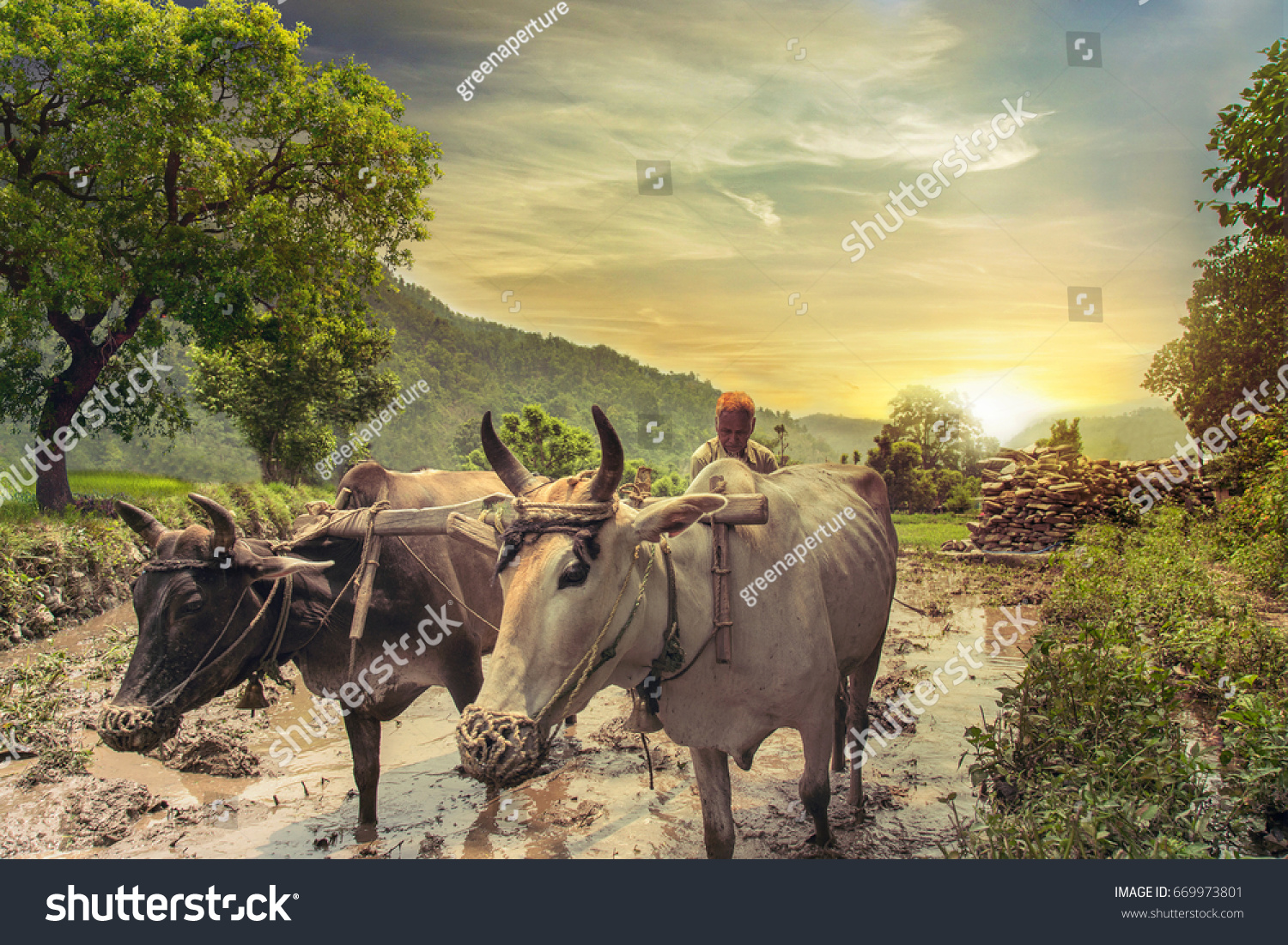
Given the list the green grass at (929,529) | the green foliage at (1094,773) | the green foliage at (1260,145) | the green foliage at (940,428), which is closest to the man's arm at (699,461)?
the green foliage at (1094,773)

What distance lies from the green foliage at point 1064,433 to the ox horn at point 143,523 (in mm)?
19149

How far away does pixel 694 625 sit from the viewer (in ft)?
11.7

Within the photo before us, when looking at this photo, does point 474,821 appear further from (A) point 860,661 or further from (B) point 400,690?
(A) point 860,661

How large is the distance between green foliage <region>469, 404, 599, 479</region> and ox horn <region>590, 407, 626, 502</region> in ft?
71.8

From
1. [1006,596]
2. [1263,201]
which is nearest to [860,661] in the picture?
[1006,596]

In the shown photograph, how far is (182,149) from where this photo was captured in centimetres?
1412

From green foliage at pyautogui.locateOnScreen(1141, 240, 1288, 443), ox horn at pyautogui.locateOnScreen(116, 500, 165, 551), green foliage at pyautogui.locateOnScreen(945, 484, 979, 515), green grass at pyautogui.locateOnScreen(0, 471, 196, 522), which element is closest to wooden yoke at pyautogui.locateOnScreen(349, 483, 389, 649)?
ox horn at pyautogui.locateOnScreen(116, 500, 165, 551)

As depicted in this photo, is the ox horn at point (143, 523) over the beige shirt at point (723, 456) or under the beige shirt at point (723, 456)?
under

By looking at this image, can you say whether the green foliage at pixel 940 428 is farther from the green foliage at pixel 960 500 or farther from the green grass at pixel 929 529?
the green grass at pixel 929 529

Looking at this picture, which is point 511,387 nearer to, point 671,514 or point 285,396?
point 285,396

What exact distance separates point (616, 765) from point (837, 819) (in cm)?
217

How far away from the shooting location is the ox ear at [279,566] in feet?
14.4

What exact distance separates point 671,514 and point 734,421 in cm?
193

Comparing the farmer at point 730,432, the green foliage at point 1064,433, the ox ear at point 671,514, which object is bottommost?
the ox ear at point 671,514
